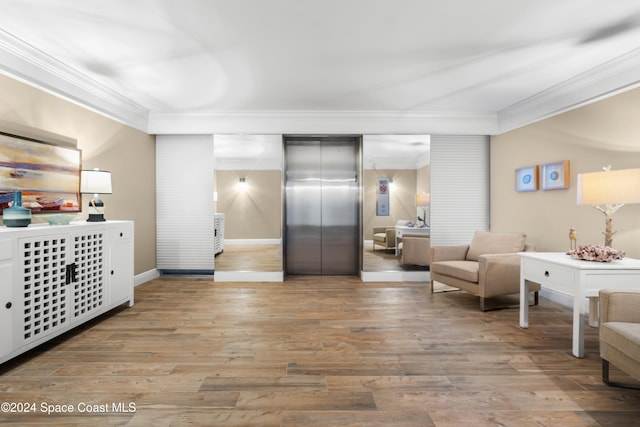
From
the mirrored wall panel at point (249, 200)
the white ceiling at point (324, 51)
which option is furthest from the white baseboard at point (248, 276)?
the white ceiling at point (324, 51)

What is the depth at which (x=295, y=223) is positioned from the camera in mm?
5539

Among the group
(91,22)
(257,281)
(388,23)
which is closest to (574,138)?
(388,23)

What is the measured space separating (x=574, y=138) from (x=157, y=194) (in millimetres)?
5902

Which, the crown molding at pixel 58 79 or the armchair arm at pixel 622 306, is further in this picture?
the crown molding at pixel 58 79

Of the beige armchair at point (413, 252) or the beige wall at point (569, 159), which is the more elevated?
the beige wall at point (569, 159)

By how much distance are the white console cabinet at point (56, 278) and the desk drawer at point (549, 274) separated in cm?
422

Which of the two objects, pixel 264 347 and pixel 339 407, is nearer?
pixel 339 407

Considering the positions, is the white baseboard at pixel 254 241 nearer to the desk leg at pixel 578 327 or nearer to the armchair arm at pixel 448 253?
the armchair arm at pixel 448 253

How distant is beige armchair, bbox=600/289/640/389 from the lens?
1.84 meters

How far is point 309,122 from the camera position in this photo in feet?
16.6

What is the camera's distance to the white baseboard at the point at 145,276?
475 centimetres

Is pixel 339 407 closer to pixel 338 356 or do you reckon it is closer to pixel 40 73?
pixel 338 356

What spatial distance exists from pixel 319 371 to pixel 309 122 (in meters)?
3.76

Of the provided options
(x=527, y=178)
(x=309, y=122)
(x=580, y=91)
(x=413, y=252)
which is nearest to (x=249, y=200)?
(x=309, y=122)
